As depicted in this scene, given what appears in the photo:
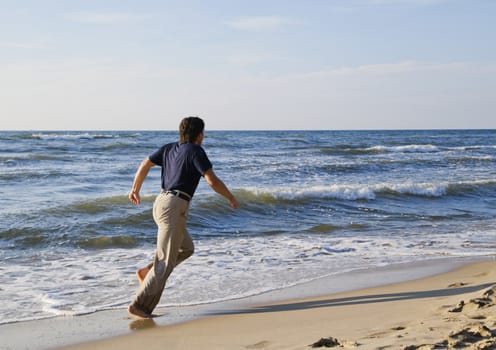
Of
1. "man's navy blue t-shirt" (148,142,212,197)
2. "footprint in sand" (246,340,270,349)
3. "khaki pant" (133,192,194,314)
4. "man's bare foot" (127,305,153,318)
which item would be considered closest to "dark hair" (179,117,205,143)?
"man's navy blue t-shirt" (148,142,212,197)

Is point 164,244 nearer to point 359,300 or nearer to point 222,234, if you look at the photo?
point 359,300

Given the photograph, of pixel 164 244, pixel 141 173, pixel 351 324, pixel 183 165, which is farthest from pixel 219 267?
pixel 351 324

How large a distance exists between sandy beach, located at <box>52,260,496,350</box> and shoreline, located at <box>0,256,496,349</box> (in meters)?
0.06

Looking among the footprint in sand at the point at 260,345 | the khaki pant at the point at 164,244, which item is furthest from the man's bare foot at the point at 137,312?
the footprint in sand at the point at 260,345

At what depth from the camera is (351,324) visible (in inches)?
189

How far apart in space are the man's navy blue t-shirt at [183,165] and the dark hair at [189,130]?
0.18 ft

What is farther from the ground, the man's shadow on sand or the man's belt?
the man's belt

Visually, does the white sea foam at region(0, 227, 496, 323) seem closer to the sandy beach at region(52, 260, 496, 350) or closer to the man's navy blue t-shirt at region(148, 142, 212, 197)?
the sandy beach at region(52, 260, 496, 350)

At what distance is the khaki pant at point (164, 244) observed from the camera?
512 centimetres

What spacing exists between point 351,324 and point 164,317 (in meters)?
1.56

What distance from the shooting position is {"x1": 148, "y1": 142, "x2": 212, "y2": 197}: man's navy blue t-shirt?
500 cm

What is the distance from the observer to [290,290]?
20.6ft

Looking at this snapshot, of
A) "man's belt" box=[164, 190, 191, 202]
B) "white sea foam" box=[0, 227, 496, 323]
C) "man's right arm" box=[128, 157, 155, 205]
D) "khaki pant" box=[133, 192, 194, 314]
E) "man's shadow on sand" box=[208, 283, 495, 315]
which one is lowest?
"white sea foam" box=[0, 227, 496, 323]

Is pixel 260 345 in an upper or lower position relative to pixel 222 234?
upper
